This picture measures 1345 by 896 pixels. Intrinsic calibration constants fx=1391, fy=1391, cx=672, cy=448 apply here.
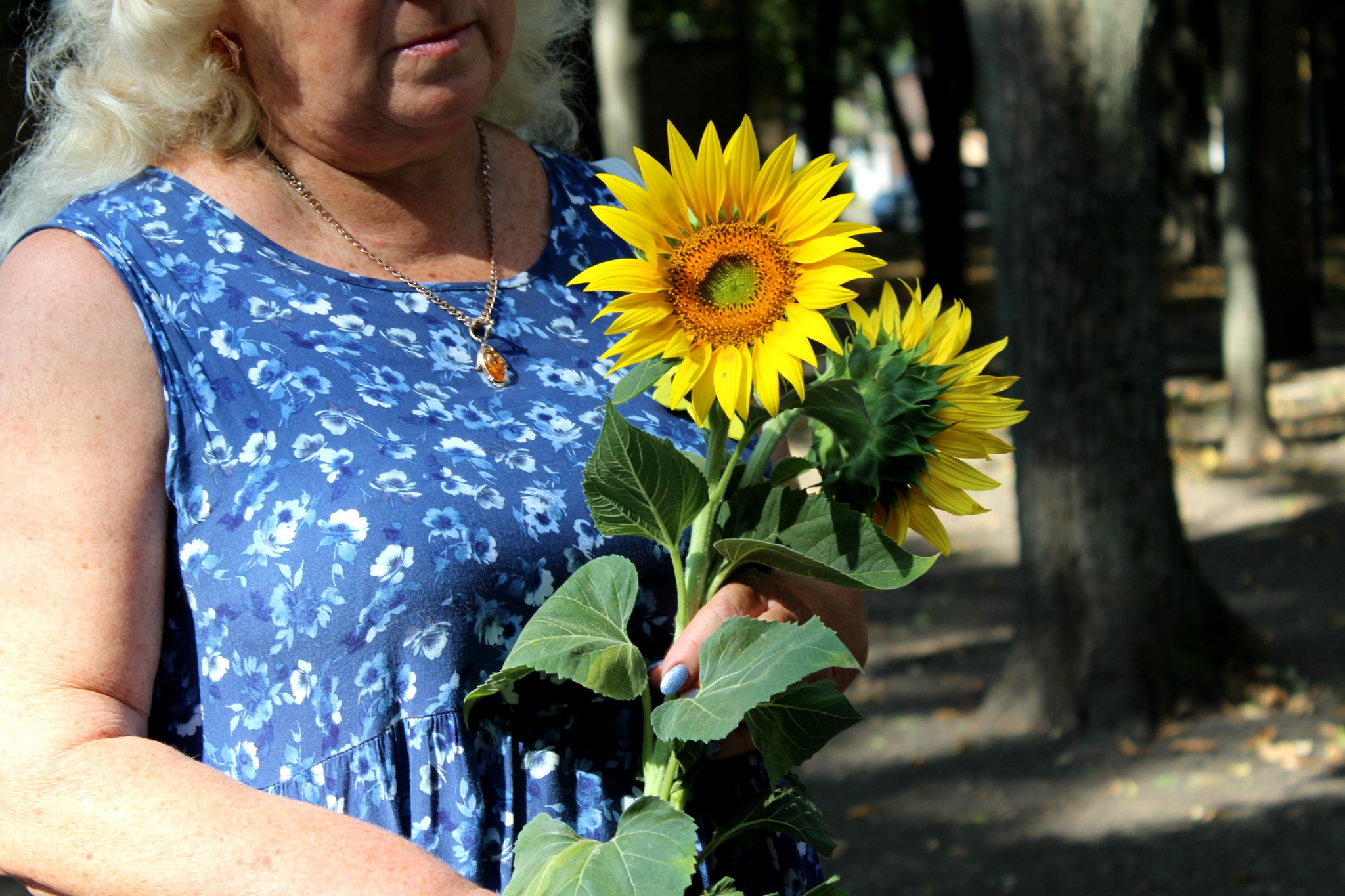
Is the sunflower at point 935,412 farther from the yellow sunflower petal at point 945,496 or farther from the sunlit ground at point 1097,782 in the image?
the sunlit ground at point 1097,782

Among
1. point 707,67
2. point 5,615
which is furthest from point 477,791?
point 707,67

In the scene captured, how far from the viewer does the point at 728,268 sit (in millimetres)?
1463

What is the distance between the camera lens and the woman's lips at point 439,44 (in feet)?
6.01

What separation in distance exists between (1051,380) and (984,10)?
1.46m

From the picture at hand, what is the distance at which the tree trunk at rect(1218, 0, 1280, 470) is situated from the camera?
9.45 metres

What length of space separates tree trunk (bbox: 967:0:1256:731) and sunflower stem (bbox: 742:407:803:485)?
157 inches

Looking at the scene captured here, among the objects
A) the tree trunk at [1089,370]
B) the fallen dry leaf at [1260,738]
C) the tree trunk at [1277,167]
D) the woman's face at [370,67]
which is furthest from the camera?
the tree trunk at [1277,167]

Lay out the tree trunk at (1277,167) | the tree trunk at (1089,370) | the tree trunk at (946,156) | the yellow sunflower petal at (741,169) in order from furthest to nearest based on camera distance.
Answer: the tree trunk at (946,156), the tree trunk at (1277,167), the tree trunk at (1089,370), the yellow sunflower petal at (741,169)

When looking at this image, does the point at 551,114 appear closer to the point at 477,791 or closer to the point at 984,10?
the point at 477,791

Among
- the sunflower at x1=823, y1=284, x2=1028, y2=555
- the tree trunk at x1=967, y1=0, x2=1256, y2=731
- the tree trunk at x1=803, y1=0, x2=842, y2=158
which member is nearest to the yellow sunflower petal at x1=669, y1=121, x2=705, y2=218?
the sunflower at x1=823, y1=284, x2=1028, y2=555

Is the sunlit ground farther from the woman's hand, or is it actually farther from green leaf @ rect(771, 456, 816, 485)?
green leaf @ rect(771, 456, 816, 485)

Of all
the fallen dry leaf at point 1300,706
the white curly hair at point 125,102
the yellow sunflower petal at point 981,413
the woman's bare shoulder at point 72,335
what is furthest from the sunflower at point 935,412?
the fallen dry leaf at point 1300,706

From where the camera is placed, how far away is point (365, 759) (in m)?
1.69

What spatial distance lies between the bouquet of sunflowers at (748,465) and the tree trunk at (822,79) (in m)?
20.3
